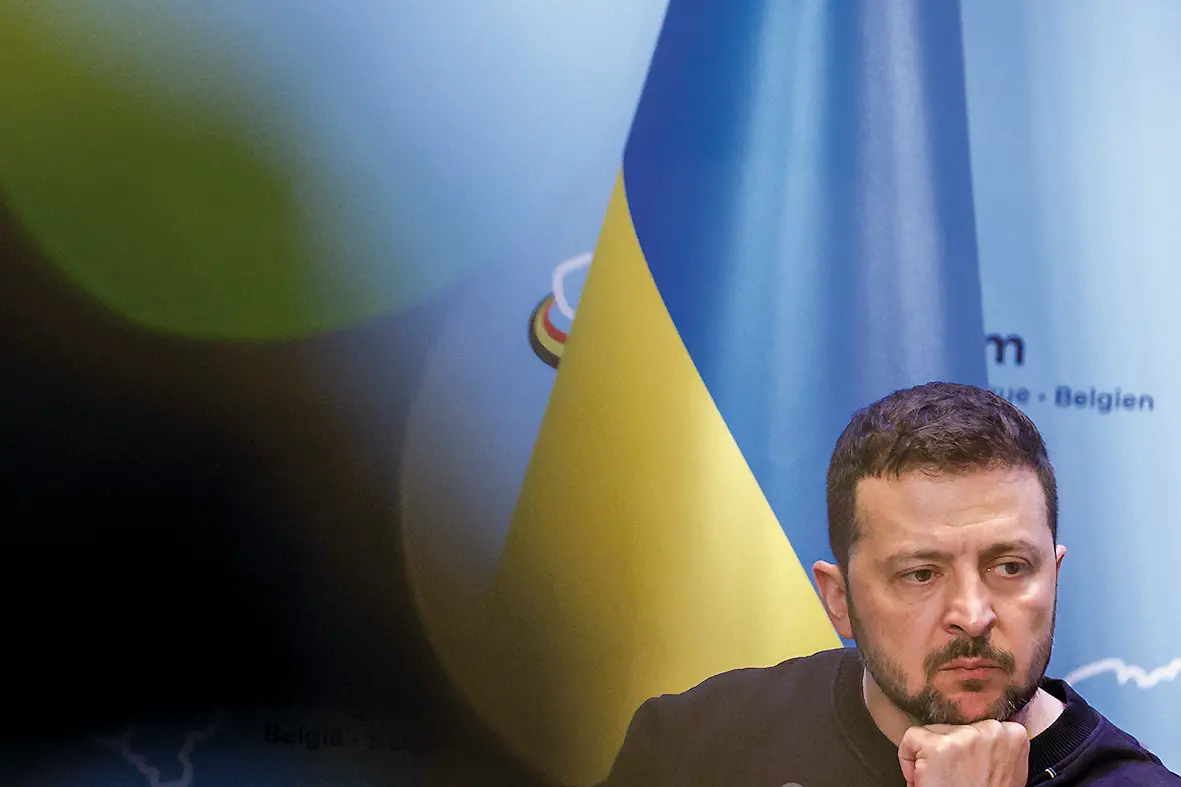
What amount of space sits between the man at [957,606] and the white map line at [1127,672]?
250 millimetres

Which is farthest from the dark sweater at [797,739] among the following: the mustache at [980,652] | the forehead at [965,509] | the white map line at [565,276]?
the white map line at [565,276]

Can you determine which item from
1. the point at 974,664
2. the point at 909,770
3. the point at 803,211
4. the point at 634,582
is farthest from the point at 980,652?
the point at 803,211

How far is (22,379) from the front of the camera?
A: 4.59ft

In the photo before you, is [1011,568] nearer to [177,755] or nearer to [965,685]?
[965,685]

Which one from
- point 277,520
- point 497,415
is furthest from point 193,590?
point 497,415

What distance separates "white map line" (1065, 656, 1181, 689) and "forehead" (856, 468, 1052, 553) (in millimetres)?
370

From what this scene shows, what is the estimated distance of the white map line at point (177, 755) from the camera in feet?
4.53

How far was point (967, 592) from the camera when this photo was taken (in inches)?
42.4

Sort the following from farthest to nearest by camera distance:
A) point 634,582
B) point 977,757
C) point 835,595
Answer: point 634,582
point 835,595
point 977,757

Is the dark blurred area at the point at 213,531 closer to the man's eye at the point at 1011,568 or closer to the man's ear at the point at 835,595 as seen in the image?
the man's ear at the point at 835,595

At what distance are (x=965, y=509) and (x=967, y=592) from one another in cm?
8

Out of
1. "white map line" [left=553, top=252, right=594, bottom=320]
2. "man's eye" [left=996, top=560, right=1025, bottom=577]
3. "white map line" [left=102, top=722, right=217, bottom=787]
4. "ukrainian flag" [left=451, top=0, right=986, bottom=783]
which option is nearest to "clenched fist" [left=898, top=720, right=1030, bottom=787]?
"man's eye" [left=996, top=560, right=1025, bottom=577]

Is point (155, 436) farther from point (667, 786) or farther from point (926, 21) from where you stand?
point (926, 21)

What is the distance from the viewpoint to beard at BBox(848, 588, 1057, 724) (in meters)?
1.08
